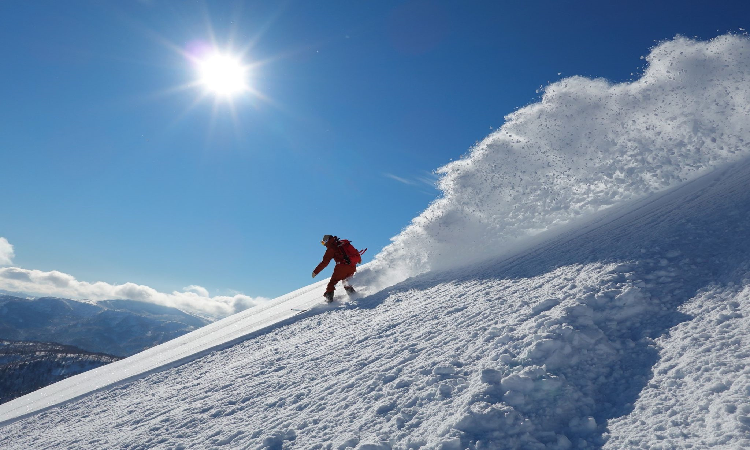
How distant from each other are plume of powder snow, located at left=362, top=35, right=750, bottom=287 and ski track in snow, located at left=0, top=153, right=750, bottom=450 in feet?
6.40

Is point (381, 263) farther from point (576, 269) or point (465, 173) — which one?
point (576, 269)

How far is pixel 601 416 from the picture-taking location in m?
2.87

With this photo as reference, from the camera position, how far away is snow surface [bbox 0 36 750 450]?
296 centimetres

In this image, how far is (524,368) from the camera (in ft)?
11.0

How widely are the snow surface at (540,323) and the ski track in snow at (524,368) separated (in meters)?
0.02

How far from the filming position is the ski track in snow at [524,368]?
111 inches

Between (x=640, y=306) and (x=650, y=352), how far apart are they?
716mm

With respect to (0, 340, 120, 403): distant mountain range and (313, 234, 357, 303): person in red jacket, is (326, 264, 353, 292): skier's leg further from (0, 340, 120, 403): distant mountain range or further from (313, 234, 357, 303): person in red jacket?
(0, 340, 120, 403): distant mountain range

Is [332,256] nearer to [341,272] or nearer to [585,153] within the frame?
[341,272]

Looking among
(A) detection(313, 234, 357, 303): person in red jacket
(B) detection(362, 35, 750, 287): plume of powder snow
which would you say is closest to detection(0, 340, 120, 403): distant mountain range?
(A) detection(313, 234, 357, 303): person in red jacket

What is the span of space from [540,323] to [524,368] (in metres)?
0.71

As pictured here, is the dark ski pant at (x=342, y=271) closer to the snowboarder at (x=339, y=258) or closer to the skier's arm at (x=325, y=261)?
the snowboarder at (x=339, y=258)

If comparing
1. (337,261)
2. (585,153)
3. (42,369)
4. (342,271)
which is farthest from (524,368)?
(42,369)

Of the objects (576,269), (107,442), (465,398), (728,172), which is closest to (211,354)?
(107,442)
